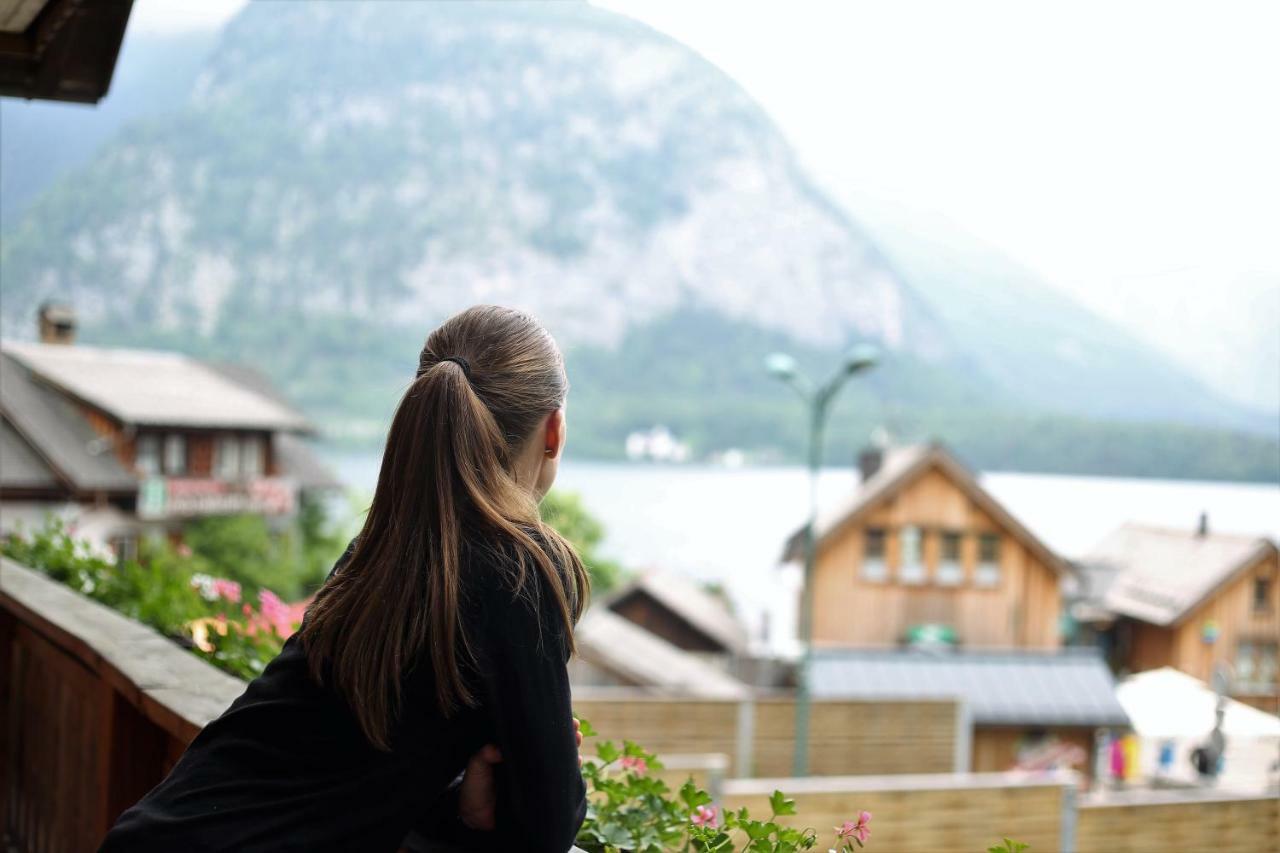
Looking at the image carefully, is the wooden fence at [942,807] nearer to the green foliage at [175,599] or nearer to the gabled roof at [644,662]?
the green foliage at [175,599]

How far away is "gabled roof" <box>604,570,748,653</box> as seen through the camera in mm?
28828

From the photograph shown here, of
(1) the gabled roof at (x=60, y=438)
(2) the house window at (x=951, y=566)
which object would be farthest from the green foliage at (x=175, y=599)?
(2) the house window at (x=951, y=566)

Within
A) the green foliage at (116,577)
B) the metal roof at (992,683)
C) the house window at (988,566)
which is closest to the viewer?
the green foliage at (116,577)

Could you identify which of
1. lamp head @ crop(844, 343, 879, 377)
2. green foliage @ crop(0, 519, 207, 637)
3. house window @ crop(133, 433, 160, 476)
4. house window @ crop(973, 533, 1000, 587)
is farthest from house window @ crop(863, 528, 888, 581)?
green foliage @ crop(0, 519, 207, 637)

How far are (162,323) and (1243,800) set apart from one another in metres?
143

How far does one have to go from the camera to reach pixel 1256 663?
3244 cm

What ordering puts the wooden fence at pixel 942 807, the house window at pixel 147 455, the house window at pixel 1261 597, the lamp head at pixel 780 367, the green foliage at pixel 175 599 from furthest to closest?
the house window at pixel 1261 597 < the house window at pixel 147 455 < the lamp head at pixel 780 367 < the wooden fence at pixel 942 807 < the green foliage at pixel 175 599

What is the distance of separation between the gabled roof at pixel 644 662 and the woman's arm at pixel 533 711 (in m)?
15.9

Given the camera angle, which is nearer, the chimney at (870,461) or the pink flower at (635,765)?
the pink flower at (635,765)

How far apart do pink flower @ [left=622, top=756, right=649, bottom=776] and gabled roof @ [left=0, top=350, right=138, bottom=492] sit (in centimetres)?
2273

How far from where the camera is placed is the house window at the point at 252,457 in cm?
2791

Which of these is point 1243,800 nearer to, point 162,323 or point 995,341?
point 995,341

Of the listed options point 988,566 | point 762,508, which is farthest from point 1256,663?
point 762,508

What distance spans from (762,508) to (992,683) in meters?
104
